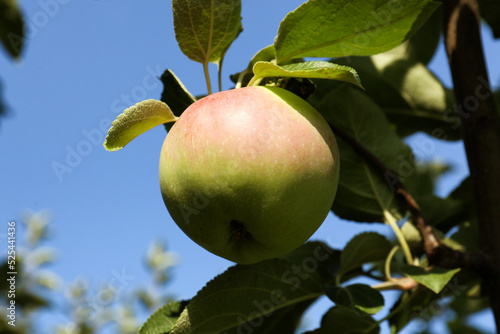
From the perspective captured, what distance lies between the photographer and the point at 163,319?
116cm

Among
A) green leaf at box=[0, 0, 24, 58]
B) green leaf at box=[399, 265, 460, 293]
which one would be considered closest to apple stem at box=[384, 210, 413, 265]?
green leaf at box=[399, 265, 460, 293]

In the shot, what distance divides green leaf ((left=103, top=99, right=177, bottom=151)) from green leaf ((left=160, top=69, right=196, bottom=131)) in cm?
13

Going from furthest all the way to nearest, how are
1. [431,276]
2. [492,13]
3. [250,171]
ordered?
[492,13] < [431,276] < [250,171]

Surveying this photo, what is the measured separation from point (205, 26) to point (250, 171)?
38 cm

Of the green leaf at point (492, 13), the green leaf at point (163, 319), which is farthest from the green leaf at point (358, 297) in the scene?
the green leaf at point (492, 13)

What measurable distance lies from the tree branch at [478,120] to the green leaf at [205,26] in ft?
2.24

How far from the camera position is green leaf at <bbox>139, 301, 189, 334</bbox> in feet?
3.70

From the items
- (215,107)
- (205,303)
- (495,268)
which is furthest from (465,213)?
(215,107)

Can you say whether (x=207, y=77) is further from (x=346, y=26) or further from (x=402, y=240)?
(x=402, y=240)

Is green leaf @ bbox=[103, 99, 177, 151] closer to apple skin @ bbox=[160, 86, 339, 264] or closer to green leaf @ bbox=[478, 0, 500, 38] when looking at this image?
apple skin @ bbox=[160, 86, 339, 264]

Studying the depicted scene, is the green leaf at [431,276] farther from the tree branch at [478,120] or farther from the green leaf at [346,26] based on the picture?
the green leaf at [346,26]

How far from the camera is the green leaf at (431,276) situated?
1037 millimetres

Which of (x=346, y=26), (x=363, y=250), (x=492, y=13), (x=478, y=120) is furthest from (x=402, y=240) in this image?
(x=492, y=13)

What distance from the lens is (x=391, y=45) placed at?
1059 mm
